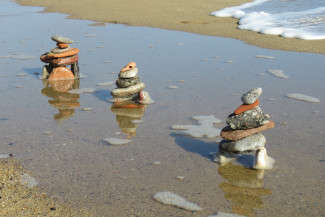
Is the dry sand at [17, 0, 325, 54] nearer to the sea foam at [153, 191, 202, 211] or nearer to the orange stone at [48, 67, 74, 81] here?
the orange stone at [48, 67, 74, 81]

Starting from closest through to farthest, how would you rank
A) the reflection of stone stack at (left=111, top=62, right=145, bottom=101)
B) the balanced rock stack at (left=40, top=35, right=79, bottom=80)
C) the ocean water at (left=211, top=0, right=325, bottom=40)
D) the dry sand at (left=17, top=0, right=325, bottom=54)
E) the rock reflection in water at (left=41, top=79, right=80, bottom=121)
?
the rock reflection in water at (left=41, top=79, right=80, bottom=121) < the reflection of stone stack at (left=111, top=62, right=145, bottom=101) < the balanced rock stack at (left=40, top=35, right=79, bottom=80) < the dry sand at (left=17, top=0, right=325, bottom=54) < the ocean water at (left=211, top=0, right=325, bottom=40)

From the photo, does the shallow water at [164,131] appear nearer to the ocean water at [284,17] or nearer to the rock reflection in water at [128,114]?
the rock reflection in water at [128,114]

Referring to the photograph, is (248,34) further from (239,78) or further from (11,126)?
(11,126)

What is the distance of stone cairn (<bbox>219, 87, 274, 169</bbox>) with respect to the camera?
165 inches

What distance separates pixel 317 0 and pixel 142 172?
14.0 metres

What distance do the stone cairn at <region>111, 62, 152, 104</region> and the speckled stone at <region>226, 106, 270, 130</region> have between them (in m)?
2.01

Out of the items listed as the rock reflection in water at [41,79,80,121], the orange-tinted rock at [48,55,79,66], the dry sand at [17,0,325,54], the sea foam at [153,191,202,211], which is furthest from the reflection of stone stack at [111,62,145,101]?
the dry sand at [17,0,325,54]


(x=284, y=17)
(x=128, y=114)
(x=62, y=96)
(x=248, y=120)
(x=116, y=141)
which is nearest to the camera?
(x=248, y=120)

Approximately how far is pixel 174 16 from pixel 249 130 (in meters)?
9.47

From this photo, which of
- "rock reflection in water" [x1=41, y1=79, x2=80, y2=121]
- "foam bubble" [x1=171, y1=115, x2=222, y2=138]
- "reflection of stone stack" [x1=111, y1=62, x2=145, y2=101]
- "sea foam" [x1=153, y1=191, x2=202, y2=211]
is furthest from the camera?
"reflection of stone stack" [x1=111, y1=62, x2=145, y2=101]

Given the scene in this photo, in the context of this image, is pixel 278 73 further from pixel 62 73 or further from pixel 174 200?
pixel 174 200

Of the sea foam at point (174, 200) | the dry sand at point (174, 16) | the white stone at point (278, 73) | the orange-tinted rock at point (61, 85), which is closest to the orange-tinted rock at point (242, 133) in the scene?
the sea foam at point (174, 200)

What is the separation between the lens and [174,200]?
12.0ft

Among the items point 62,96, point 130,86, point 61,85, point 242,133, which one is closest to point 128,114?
point 130,86
